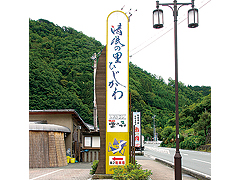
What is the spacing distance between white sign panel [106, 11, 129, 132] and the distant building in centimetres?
741

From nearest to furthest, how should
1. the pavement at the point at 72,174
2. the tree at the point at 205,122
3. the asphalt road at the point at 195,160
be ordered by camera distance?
the pavement at the point at 72,174 → the asphalt road at the point at 195,160 → the tree at the point at 205,122

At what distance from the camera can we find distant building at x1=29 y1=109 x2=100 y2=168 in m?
16.3

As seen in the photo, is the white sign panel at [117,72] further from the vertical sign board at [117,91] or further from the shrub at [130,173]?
the shrub at [130,173]

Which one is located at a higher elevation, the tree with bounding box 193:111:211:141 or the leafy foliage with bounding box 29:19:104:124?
the leafy foliage with bounding box 29:19:104:124

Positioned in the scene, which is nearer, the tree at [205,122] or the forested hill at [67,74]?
the tree at [205,122]

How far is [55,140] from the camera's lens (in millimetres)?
17000

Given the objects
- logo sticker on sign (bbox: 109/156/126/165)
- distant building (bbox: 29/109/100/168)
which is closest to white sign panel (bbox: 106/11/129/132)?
logo sticker on sign (bbox: 109/156/126/165)

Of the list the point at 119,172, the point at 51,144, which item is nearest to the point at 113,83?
the point at 119,172

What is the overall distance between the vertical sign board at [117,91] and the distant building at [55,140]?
7217mm

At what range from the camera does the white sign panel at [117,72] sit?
10906 millimetres

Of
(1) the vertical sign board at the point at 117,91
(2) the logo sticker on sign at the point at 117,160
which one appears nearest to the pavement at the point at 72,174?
(2) the logo sticker on sign at the point at 117,160

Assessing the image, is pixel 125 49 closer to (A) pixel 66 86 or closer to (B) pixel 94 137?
(B) pixel 94 137

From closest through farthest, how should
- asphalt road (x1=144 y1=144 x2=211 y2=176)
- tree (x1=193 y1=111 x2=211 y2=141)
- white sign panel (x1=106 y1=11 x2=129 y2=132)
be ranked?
white sign panel (x1=106 y1=11 x2=129 y2=132) < asphalt road (x1=144 y1=144 x2=211 y2=176) < tree (x1=193 y1=111 x2=211 y2=141)

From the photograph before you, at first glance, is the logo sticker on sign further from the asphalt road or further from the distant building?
the distant building
